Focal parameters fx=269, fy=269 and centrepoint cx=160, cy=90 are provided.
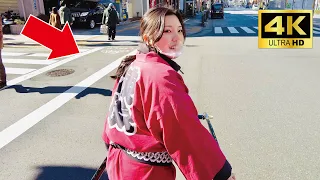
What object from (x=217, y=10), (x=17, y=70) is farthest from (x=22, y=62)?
(x=217, y=10)

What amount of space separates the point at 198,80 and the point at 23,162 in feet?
14.0

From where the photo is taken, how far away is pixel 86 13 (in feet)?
58.7

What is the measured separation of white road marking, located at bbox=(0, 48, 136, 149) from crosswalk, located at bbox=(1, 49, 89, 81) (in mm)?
2185

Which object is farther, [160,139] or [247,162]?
[247,162]

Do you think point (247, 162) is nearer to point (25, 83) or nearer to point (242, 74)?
point (242, 74)

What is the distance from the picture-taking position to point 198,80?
646cm

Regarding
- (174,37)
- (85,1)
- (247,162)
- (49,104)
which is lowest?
(247,162)

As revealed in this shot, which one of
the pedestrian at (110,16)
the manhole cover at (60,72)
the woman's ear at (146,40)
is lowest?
the manhole cover at (60,72)

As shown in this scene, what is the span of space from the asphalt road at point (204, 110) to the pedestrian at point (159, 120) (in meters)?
1.76

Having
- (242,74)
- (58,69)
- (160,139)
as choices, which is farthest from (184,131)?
(58,69)

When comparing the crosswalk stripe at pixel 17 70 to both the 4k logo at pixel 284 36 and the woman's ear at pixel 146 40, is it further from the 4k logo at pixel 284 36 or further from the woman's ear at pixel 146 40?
the 4k logo at pixel 284 36

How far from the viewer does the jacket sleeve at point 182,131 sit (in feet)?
3.57

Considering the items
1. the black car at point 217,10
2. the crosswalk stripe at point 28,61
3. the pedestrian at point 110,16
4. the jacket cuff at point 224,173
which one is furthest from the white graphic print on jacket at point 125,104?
the black car at point 217,10

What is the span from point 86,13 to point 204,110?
15404 millimetres
